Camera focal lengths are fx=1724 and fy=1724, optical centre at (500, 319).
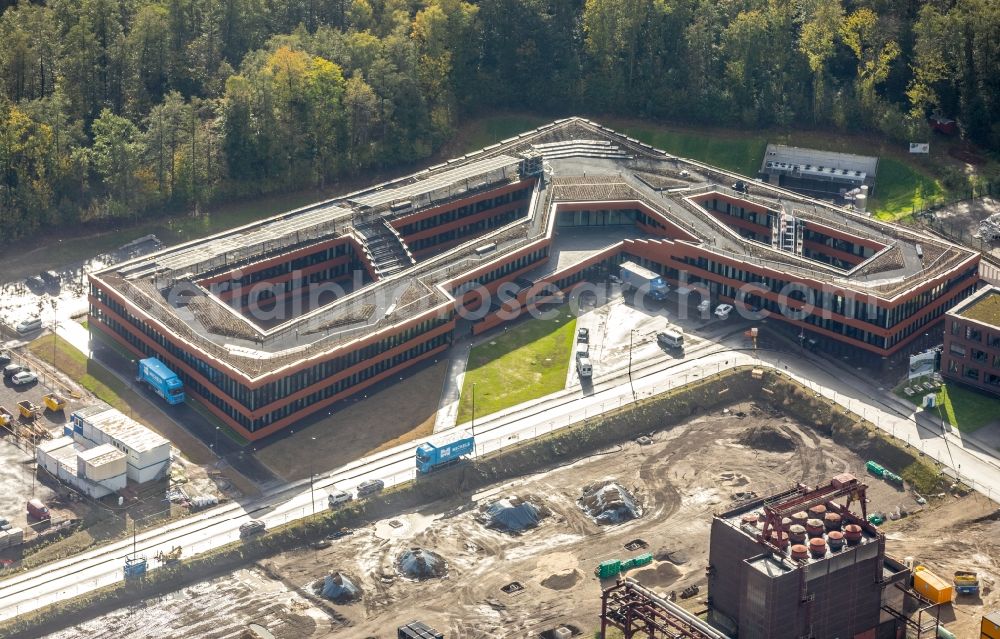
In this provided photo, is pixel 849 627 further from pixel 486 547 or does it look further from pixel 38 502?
pixel 38 502

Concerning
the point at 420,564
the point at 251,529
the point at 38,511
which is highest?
the point at 38,511

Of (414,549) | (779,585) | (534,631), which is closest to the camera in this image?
(779,585)

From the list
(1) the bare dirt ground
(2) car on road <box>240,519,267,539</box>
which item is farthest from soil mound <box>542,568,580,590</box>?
(2) car on road <box>240,519,267,539</box>

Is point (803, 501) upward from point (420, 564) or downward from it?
upward

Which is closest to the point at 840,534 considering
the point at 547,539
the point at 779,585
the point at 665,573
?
the point at 779,585

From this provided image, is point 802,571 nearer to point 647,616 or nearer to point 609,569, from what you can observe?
point 647,616

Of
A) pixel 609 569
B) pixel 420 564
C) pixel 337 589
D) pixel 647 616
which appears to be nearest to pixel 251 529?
pixel 337 589
